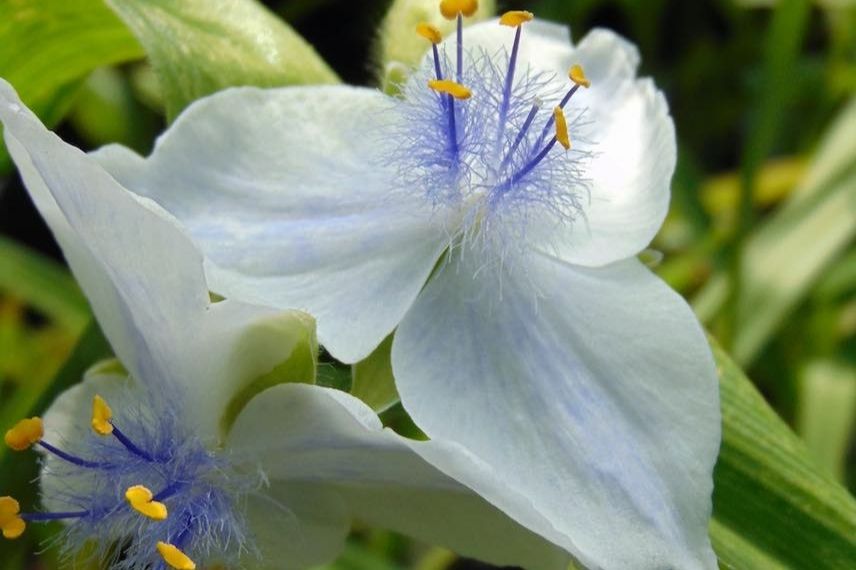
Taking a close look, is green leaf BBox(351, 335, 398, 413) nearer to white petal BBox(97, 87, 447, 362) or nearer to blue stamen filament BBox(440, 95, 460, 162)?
white petal BBox(97, 87, 447, 362)

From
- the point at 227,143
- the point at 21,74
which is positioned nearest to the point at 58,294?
the point at 21,74

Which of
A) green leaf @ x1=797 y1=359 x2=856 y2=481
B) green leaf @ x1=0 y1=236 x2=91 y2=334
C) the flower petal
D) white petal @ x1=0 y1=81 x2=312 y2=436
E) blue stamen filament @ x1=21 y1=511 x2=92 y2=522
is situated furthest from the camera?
green leaf @ x1=0 y1=236 x2=91 y2=334

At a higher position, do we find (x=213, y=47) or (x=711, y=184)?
(x=213, y=47)

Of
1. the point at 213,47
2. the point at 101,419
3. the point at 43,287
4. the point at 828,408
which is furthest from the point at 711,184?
the point at 101,419

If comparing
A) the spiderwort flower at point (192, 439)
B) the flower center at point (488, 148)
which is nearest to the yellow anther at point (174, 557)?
the spiderwort flower at point (192, 439)

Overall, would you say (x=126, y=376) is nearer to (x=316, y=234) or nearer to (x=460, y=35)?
(x=316, y=234)

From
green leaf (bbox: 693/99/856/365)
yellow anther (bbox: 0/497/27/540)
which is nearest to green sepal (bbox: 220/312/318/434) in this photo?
yellow anther (bbox: 0/497/27/540)

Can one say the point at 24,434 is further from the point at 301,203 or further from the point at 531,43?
the point at 531,43
